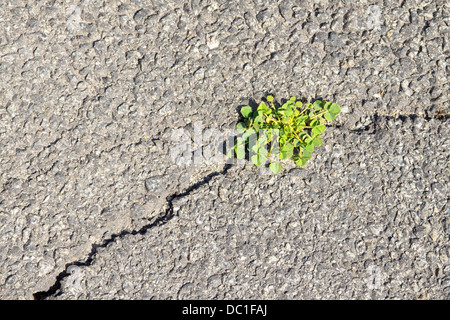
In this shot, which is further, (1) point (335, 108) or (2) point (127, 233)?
(1) point (335, 108)

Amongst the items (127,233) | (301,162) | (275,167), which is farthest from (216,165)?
(127,233)

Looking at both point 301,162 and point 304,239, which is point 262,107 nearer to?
point 301,162

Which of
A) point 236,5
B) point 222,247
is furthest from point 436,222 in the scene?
point 236,5

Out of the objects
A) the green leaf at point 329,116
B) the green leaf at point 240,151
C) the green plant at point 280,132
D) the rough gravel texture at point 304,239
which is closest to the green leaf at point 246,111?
the green plant at point 280,132

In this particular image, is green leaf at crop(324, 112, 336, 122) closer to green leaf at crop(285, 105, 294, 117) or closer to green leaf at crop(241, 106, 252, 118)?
green leaf at crop(285, 105, 294, 117)

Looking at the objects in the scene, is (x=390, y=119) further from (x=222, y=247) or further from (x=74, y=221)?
(x=74, y=221)

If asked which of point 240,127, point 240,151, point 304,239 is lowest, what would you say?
point 304,239

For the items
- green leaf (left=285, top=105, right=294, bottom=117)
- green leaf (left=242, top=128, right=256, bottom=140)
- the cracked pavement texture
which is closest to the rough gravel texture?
the cracked pavement texture
